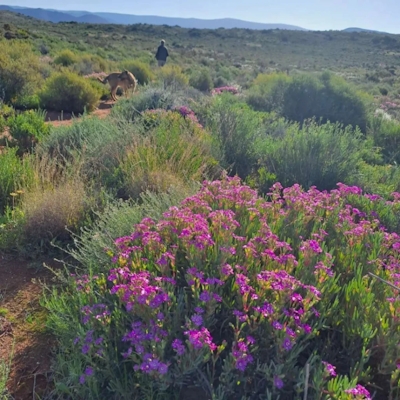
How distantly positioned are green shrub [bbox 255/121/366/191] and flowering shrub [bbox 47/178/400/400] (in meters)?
2.73

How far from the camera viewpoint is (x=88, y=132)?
6.40 metres

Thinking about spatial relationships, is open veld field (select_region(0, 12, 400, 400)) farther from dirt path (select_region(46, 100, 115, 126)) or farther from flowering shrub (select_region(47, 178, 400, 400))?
dirt path (select_region(46, 100, 115, 126))

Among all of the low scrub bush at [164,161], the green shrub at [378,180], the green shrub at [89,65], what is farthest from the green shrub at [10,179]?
the green shrub at [89,65]

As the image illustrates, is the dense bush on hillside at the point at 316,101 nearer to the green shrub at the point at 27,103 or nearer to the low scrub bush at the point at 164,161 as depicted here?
the low scrub bush at the point at 164,161

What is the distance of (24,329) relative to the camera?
2.92 metres

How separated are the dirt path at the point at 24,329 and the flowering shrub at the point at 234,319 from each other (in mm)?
264

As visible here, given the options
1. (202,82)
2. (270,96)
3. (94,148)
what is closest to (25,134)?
(94,148)

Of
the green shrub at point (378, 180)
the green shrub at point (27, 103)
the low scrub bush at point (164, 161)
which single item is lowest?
the green shrub at point (27, 103)

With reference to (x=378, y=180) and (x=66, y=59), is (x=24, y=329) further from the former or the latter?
(x=66, y=59)

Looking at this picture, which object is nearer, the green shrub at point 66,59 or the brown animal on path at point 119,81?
the brown animal on path at point 119,81

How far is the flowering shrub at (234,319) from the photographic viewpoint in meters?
1.96

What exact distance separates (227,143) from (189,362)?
465 cm

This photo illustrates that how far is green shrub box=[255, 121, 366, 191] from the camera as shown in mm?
5531

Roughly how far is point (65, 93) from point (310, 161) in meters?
8.02
